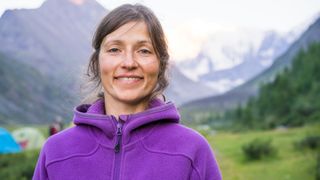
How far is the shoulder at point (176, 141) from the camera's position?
227 cm

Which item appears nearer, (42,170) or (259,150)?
(42,170)

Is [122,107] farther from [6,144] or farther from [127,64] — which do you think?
[6,144]

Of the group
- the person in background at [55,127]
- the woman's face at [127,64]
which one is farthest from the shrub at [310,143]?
the woman's face at [127,64]

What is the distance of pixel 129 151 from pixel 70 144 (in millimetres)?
290

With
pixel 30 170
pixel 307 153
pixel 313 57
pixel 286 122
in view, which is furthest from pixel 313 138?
pixel 313 57

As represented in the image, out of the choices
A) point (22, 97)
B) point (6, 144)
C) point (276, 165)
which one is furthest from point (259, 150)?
point (22, 97)

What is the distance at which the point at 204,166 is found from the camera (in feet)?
7.46

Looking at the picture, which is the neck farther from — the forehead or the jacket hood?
the forehead

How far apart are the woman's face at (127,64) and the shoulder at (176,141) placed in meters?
0.18

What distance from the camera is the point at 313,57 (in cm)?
5106

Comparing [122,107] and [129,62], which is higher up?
[129,62]

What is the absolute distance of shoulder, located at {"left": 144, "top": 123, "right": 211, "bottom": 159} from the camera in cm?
227

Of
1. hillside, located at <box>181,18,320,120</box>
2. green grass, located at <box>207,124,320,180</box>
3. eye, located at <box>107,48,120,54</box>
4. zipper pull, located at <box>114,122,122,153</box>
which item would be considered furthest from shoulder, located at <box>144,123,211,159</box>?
hillside, located at <box>181,18,320,120</box>

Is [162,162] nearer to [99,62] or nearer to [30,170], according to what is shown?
[99,62]
